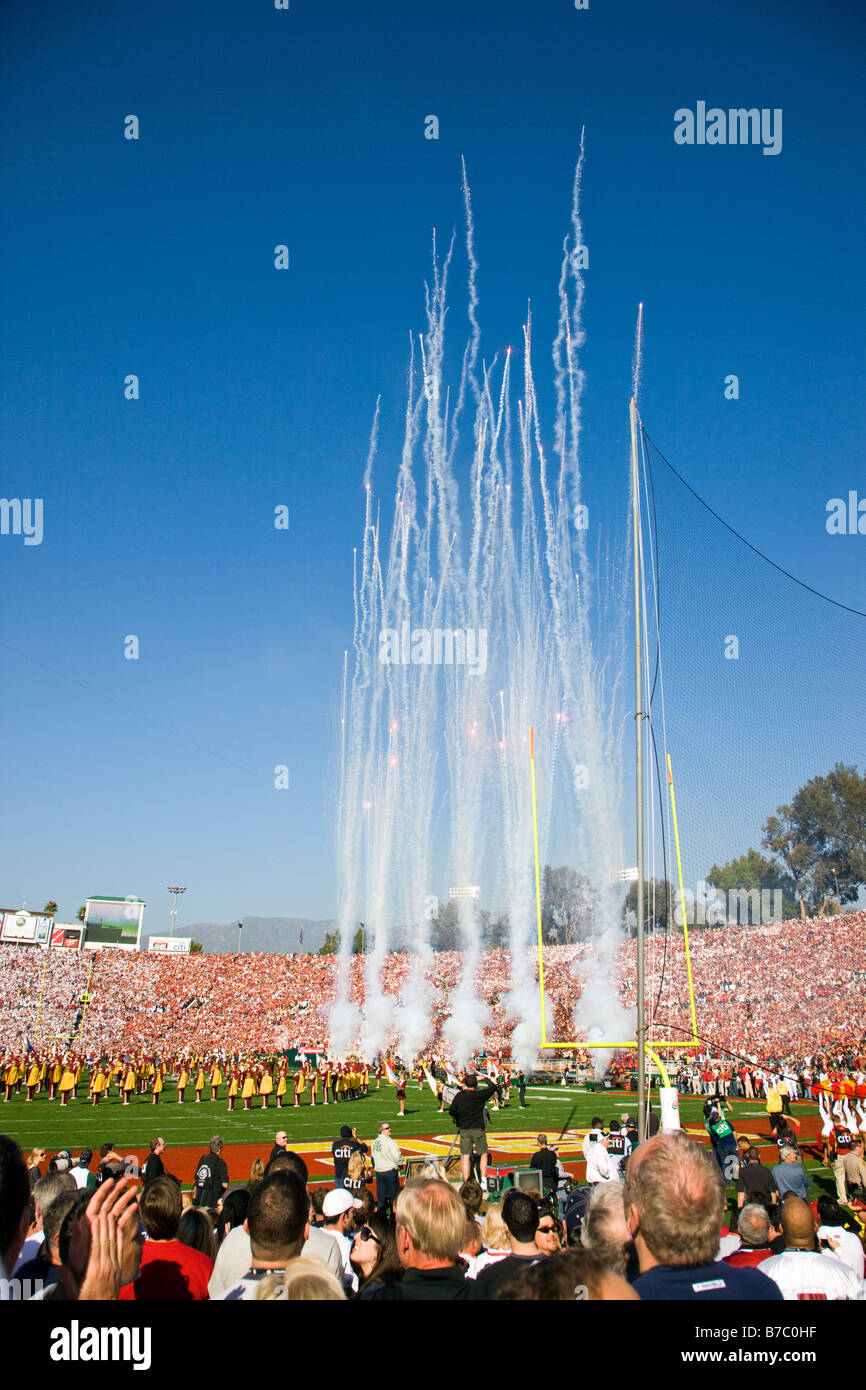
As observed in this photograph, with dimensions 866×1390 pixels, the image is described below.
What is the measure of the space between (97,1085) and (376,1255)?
28.3m

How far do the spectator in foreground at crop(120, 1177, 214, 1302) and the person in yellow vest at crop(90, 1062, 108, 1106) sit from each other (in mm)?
28093

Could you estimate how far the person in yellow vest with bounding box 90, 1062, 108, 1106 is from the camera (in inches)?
1143

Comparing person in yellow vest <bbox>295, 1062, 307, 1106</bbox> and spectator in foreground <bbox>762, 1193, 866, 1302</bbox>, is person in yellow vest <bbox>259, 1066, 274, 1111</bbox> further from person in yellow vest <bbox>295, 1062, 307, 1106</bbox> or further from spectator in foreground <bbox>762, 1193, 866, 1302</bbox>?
spectator in foreground <bbox>762, 1193, 866, 1302</bbox>

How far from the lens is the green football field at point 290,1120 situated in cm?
2092

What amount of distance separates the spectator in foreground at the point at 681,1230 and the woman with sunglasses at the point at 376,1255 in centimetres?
153

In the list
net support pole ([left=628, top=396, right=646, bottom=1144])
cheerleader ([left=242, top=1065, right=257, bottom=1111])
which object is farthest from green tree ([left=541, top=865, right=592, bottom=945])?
net support pole ([left=628, top=396, right=646, bottom=1144])

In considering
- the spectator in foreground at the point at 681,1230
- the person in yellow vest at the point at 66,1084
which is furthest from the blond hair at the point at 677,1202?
the person in yellow vest at the point at 66,1084

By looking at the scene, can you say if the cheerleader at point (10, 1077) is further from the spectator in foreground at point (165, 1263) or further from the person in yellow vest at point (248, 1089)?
the spectator in foreground at point (165, 1263)

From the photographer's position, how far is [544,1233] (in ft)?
15.7

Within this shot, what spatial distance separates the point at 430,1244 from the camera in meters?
3.16
